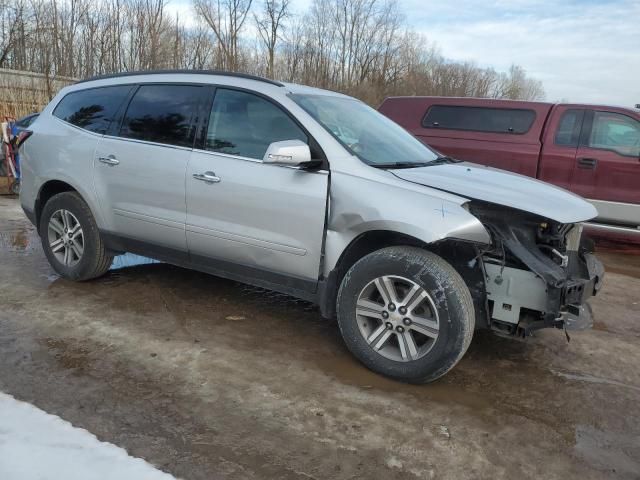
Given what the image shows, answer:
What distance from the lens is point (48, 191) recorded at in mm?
4934

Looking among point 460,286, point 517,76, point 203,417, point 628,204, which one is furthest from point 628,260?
point 517,76

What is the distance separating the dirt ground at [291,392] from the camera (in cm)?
257

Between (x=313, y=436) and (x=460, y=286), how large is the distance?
1.15 m

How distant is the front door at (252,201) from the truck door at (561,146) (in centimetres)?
479

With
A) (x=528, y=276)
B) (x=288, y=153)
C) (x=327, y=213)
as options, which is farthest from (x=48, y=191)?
(x=528, y=276)

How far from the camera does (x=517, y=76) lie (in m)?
60.9

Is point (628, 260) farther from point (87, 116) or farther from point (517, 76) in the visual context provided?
point (517, 76)

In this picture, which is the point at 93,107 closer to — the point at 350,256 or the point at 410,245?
the point at 350,256

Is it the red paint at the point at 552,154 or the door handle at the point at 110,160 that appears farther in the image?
the red paint at the point at 552,154

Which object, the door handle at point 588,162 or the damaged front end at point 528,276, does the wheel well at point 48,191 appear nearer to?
the damaged front end at point 528,276

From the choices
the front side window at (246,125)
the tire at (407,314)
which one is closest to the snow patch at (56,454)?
the tire at (407,314)

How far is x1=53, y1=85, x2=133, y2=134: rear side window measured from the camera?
14.9 feet

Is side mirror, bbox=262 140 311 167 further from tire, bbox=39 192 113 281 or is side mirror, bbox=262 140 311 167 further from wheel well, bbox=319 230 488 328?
tire, bbox=39 192 113 281

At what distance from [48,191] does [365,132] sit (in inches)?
116
